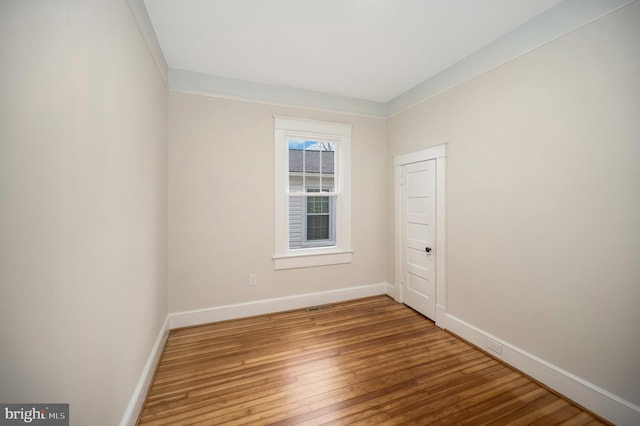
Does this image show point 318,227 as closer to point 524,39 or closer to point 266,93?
point 266,93

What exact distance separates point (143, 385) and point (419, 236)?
3140 mm

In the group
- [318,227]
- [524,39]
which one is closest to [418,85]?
[524,39]

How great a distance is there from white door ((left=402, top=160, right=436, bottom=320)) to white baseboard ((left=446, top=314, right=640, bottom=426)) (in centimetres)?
64

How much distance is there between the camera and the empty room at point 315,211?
956 mm

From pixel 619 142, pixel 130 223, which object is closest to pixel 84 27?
pixel 130 223

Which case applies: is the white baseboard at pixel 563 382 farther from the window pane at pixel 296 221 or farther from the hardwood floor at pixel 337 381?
the window pane at pixel 296 221

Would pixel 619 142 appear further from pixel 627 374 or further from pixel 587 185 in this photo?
pixel 627 374

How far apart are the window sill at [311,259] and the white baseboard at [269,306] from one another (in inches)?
16.3

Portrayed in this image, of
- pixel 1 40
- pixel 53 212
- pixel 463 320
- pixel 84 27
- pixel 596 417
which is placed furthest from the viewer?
→ pixel 463 320

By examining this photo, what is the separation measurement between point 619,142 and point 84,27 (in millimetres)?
3042

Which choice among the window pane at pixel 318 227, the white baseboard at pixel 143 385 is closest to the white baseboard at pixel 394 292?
the window pane at pixel 318 227

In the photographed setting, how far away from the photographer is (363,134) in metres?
3.76

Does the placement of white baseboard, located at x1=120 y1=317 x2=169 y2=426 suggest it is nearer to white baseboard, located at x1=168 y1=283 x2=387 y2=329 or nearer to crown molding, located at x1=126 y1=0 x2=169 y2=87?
white baseboard, located at x1=168 y1=283 x2=387 y2=329

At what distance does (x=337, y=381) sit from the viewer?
6.62ft
